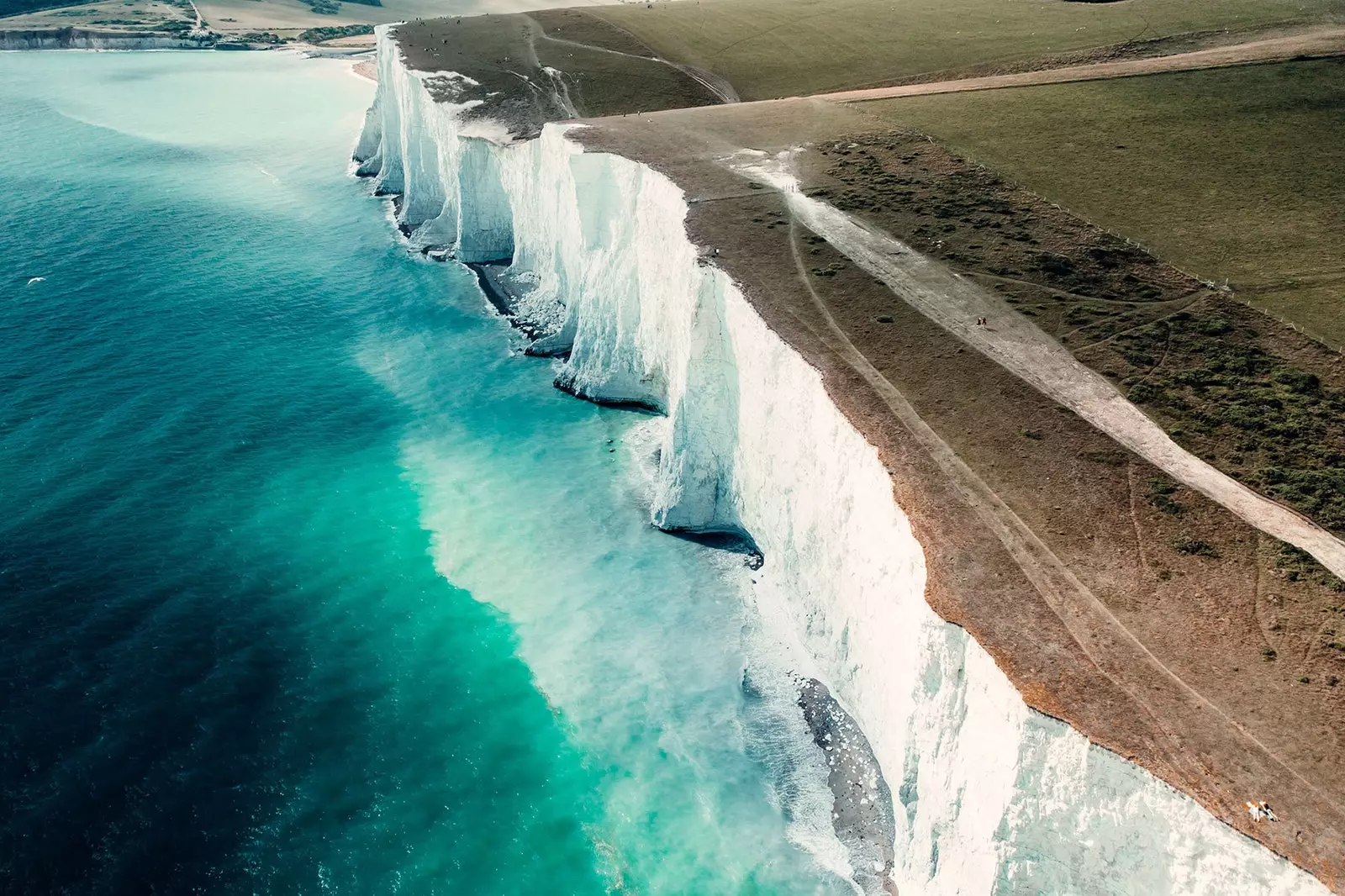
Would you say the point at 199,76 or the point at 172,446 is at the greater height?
the point at 199,76

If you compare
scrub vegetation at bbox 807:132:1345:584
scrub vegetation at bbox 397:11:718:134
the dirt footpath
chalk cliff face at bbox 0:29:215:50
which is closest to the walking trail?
scrub vegetation at bbox 807:132:1345:584

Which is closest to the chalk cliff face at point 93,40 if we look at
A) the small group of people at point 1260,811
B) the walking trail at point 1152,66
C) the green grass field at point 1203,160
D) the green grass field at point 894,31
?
the green grass field at point 894,31

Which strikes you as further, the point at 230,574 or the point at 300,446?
the point at 300,446

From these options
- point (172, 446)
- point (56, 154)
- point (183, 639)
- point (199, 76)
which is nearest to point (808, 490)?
point (183, 639)

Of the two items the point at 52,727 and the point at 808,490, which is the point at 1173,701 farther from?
the point at 52,727

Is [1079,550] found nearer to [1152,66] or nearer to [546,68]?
[1152,66]

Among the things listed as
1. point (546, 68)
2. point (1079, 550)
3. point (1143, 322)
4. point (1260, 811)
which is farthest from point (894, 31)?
point (1260, 811)

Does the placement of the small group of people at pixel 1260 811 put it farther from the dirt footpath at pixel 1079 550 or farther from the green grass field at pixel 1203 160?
the green grass field at pixel 1203 160
